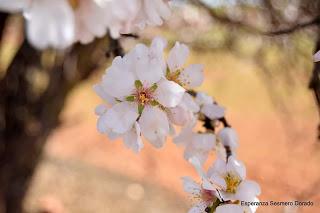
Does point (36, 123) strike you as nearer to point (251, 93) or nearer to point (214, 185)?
point (214, 185)

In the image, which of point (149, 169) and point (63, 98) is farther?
point (149, 169)

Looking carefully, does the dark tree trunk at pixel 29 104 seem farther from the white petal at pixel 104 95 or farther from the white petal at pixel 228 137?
the white petal at pixel 104 95

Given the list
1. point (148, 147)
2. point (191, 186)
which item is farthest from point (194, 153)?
point (148, 147)

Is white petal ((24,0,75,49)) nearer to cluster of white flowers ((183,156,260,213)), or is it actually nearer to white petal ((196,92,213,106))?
cluster of white flowers ((183,156,260,213))

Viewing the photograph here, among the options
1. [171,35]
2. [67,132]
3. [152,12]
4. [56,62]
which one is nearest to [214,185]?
[152,12]

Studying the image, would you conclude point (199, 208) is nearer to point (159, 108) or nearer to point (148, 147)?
point (159, 108)

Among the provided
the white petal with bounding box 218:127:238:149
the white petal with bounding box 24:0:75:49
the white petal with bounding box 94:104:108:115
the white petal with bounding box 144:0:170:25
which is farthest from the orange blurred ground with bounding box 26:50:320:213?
the white petal with bounding box 24:0:75:49
